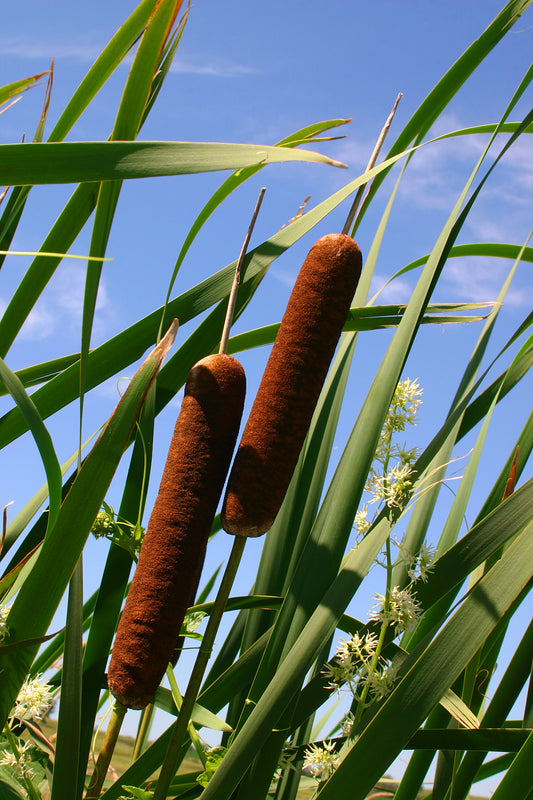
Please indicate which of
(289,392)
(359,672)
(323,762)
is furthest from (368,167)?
(323,762)

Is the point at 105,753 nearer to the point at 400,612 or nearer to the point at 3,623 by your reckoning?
the point at 3,623

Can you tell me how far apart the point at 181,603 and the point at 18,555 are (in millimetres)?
675

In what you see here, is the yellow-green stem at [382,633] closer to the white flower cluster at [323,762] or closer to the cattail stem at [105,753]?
the white flower cluster at [323,762]

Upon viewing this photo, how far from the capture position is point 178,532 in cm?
97

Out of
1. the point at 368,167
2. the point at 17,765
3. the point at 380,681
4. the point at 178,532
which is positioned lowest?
the point at 17,765

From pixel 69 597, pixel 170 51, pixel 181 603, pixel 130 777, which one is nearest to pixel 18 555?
pixel 69 597

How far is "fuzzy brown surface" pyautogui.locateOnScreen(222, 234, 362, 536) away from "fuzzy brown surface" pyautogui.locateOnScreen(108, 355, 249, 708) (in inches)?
1.5

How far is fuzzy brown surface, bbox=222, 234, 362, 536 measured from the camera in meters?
0.99

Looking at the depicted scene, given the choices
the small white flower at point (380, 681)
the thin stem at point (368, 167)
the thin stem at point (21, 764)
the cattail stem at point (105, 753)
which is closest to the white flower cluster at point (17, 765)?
the thin stem at point (21, 764)

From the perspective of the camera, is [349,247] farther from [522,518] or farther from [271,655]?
[271,655]

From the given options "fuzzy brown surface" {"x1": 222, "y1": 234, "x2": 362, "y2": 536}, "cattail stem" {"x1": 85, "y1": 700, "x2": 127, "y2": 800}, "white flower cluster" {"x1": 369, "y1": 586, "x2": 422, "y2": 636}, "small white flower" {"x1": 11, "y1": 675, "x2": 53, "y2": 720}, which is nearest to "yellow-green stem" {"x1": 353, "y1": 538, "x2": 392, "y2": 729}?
"white flower cluster" {"x1": 369, "y1": 586, "x2": 422, "y2": 636}

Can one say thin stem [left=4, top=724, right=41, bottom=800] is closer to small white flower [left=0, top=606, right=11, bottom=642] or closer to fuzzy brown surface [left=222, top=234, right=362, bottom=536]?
small white flower [left=0, top=606, right=11, bottom=642]

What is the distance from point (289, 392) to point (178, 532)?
0.29 m

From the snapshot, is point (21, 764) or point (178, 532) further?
point (21, 764)
